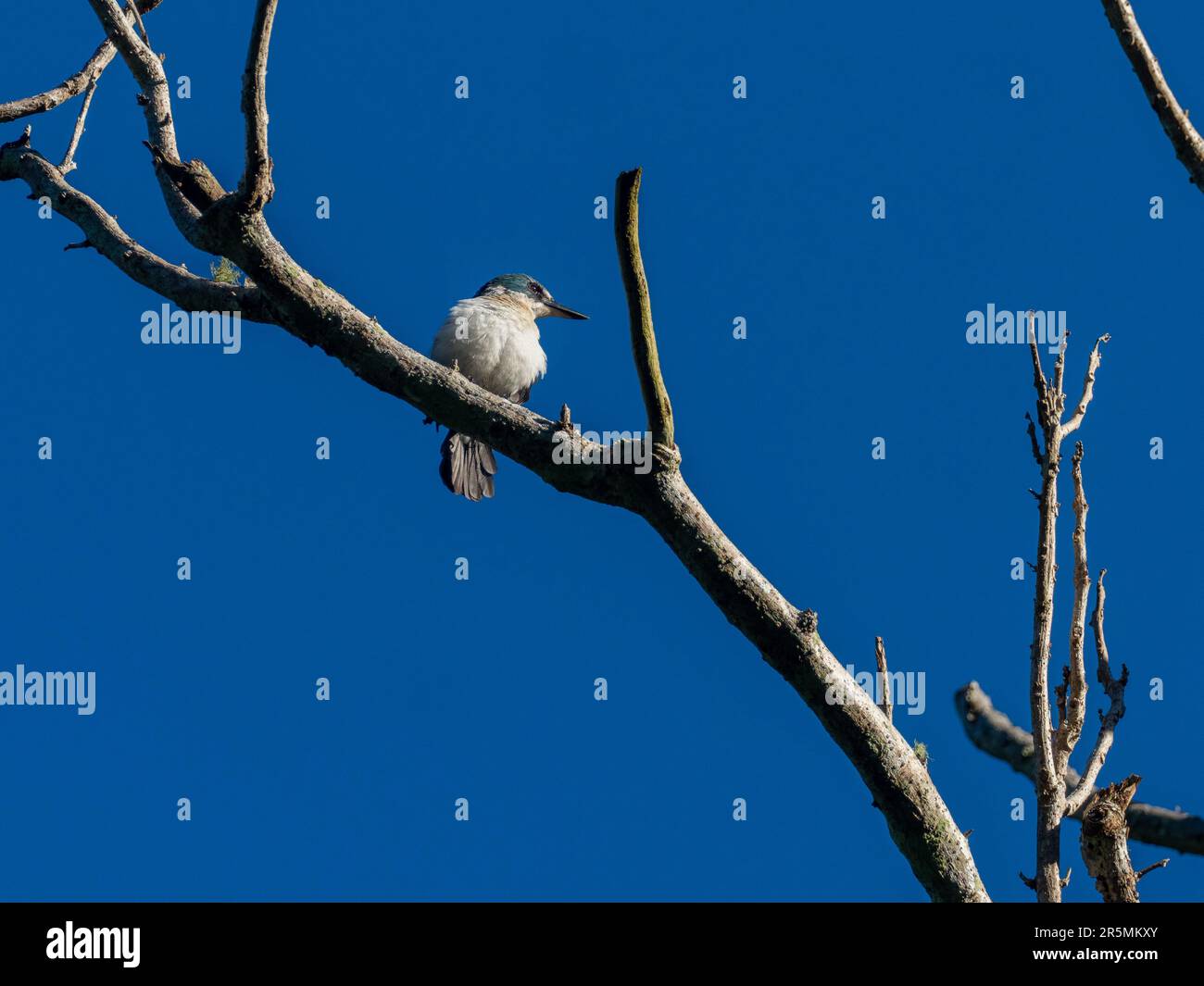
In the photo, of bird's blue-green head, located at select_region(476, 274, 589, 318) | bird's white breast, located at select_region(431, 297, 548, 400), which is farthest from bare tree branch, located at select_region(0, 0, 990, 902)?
bird's blue-green head, located at select_region(476, 274, 589, 318)

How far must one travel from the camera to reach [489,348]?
8062 millimetres

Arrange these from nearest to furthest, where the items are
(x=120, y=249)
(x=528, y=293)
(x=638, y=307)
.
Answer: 1. (x=638, y=307)
2. (x=120, y=249)
3. (x=528, y=293)

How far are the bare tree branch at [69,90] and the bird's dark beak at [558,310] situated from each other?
12.1 feet

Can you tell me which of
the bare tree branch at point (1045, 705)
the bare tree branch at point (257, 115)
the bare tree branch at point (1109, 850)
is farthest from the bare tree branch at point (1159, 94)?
the bare tree branch at point (257, 115)

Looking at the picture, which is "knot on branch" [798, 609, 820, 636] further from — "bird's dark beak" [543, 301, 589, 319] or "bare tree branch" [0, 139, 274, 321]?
"bird's dark beak" [543, 301, 589, 319]

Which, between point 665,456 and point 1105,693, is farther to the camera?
point 1105,693

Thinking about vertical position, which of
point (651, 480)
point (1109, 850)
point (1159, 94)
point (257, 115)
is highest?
point (257, 115)

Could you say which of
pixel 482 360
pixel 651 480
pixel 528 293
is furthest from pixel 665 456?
pixel 528 293

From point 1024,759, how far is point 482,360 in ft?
12.7

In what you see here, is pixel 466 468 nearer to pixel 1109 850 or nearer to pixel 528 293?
pixel 528 293

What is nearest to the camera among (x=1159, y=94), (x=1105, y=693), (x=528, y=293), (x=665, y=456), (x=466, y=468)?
(x=1159, y=94)

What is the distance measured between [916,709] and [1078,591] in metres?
1.73

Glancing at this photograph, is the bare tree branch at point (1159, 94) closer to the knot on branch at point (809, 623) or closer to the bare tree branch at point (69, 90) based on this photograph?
the knot on branch at point (809, 623)
